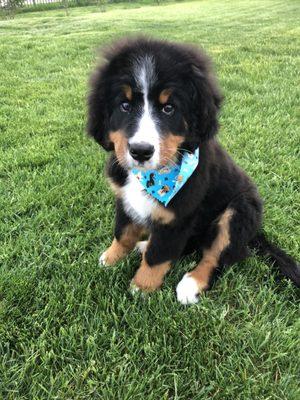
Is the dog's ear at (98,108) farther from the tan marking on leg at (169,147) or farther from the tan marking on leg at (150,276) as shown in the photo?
the tan marking on leg at (150,276)

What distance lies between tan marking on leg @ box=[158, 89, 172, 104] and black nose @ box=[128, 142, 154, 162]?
0.28 metres

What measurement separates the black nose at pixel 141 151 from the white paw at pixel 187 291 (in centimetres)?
85

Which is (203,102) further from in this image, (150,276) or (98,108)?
(150,276)

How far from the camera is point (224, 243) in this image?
2.44 metres

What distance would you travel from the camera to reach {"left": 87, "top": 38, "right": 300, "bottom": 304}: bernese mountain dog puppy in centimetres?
202

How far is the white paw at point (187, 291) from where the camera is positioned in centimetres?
234

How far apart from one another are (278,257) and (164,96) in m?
1.27

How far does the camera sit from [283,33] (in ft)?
33.9

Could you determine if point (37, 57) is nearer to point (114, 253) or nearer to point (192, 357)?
point (114, 253)

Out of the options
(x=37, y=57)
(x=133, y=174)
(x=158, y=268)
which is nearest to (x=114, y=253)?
(x=158, y=268)

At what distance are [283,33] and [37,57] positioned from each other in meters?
6.26

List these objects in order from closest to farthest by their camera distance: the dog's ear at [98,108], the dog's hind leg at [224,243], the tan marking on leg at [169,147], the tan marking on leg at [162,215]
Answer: the tan marking on leg at [169,147], the dog's ear at [98,108], the tan marking on leg at [162,215], the dog's hind leg at [224,243]

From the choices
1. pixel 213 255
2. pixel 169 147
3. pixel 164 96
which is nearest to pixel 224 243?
pixel 213 255

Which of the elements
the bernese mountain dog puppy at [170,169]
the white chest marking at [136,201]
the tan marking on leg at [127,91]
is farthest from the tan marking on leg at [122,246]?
the tan marking on leg at [127,91]
